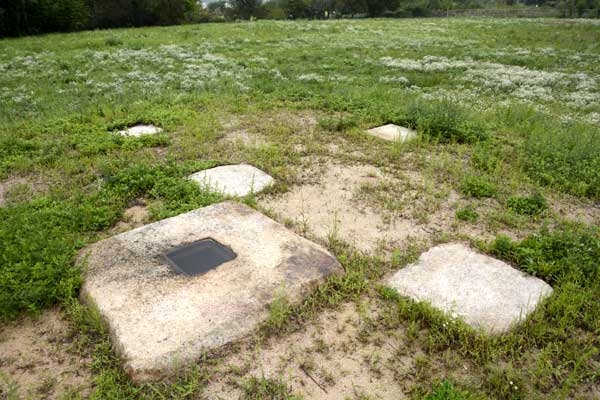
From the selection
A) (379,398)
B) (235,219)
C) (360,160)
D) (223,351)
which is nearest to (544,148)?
(360,160)

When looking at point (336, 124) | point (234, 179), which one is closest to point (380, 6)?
point (336, 124)

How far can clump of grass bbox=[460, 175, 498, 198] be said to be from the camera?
20.0ft

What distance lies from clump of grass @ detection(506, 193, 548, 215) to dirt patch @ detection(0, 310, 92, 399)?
5.16 m

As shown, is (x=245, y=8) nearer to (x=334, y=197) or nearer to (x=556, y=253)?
(x=334, y=197)

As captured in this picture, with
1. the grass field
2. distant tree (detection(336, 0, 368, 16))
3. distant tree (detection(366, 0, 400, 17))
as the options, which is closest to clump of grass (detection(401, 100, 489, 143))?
the grass field

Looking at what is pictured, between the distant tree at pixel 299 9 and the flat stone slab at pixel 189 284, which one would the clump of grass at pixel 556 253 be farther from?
the distant tree at pixel 299 9

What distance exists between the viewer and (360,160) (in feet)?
23.9

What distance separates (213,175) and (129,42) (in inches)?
708

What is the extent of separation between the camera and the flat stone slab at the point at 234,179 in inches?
240

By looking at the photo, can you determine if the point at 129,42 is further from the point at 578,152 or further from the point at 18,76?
the point at 578,152

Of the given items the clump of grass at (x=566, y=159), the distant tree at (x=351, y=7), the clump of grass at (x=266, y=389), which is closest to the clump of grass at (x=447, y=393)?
the clump of grass at (x=266, y=389)

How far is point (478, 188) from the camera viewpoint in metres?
6.16

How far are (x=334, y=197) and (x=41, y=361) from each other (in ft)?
12.6

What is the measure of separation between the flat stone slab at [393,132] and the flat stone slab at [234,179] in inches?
111
